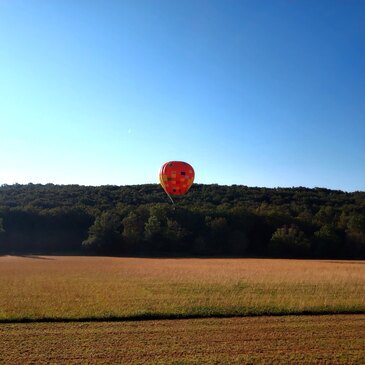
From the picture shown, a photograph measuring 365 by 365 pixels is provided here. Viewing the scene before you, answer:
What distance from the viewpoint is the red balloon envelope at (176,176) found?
1497 inches

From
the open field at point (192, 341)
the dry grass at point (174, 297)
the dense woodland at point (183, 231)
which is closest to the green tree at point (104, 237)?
the dense woodland at point (183, 231)

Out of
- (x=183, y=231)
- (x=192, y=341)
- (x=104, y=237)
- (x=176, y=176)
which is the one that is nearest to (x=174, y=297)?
(x=192, y=341)

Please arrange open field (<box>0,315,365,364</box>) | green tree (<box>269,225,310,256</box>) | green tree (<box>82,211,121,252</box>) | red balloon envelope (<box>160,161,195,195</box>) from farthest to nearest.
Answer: green tree (<box>82,211,121,252</box>) < green tree (<box>269,225,310,256</box>) < red balloon envelope (<box>160,161,195,195</box>) < open field (<box>0,315,365,364</box>)

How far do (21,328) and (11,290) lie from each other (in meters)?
8.29

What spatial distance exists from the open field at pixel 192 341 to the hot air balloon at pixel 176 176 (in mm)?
24529

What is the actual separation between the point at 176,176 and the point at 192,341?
2739cm

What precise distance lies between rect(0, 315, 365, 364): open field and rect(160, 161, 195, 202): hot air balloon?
24.5 metres

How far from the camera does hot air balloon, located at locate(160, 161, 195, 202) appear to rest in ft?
125

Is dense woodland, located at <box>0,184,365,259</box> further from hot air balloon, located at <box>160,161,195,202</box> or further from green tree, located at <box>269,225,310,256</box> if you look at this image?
hot air balloon, located at <box>160,161,195,202</box>

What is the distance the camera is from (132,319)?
46.6ft

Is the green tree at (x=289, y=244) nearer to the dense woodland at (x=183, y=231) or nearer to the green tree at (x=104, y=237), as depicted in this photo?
the dense woodland at (x=183, y=231)

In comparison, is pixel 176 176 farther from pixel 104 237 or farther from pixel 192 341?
pixel 104 237

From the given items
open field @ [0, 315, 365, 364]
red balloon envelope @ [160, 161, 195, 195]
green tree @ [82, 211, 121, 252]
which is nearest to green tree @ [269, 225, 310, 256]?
green tree @ [82, 211, 121, 252]

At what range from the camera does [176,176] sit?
38188mm
